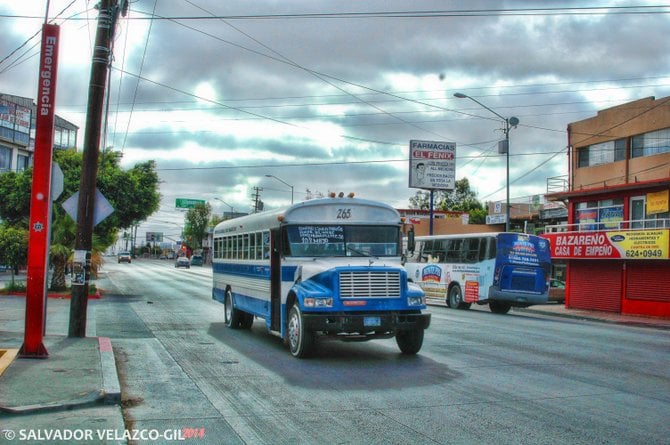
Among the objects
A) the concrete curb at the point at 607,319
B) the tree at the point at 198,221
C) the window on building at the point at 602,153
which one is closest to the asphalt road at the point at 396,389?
the concrete curb at the point at 607,319

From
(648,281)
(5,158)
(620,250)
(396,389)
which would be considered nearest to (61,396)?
(396,389)

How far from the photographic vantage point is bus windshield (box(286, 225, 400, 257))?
474 inches

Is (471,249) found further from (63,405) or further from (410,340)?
(63,405)

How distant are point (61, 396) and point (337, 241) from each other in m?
5.72

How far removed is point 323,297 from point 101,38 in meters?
7.16

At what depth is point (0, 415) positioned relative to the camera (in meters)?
6.82

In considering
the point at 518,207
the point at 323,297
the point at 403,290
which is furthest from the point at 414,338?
the point at 518,207

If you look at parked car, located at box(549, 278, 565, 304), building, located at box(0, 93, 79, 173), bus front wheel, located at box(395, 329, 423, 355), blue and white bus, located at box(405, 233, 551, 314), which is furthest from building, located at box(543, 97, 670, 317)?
building, located at box(0, 93, 79, 173)

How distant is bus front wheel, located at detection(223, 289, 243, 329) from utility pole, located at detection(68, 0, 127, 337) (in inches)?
153

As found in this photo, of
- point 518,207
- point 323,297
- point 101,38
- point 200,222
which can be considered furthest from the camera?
point 200,222

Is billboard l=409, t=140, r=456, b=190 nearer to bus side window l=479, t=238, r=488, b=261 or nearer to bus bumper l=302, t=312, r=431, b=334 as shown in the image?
bus side window l=479, t=238, r=488, b=261

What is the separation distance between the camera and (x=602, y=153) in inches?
1371

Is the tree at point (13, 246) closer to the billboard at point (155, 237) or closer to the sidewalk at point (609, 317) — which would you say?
the sidewalk at point (609, 317)

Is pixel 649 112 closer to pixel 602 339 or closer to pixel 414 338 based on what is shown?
pixel 602 339
